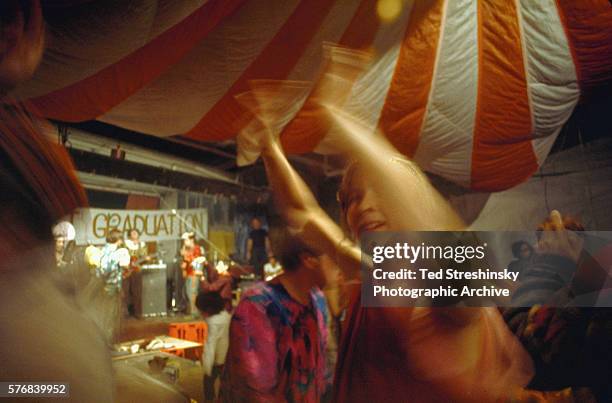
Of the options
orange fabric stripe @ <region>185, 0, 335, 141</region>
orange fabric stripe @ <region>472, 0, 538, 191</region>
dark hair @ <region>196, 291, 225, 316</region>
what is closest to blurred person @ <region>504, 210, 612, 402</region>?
orange fabric stripe @ <region>472, 0, 538, 191</region>

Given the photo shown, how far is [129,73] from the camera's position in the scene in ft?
3.20

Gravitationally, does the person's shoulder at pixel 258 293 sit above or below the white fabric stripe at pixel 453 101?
below

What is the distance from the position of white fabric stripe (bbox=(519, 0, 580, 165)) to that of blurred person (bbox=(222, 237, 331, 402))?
847mm

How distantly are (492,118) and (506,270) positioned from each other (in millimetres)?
483

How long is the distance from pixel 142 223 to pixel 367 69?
0.78 meters

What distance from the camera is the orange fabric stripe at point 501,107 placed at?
3.58 ft

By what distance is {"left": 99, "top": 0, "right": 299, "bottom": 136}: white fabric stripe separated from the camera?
3.28ft

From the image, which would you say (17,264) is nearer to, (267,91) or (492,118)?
(267,91)

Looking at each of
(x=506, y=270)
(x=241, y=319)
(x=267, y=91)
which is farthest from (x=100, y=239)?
(x=506, y=270)

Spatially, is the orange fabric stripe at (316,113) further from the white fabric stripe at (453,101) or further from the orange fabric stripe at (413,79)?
the white fabric stripe at (453,101)

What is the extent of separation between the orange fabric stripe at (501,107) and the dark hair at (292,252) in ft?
1.92

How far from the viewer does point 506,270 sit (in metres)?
0.99

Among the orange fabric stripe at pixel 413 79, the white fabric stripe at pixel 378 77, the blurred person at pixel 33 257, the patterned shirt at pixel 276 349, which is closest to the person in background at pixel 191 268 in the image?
the patterned shirt at pixel 276 349

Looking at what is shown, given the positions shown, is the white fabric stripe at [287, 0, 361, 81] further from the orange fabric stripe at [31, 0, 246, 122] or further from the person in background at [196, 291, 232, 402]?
the person in background at [196, 291, 232, 402]
